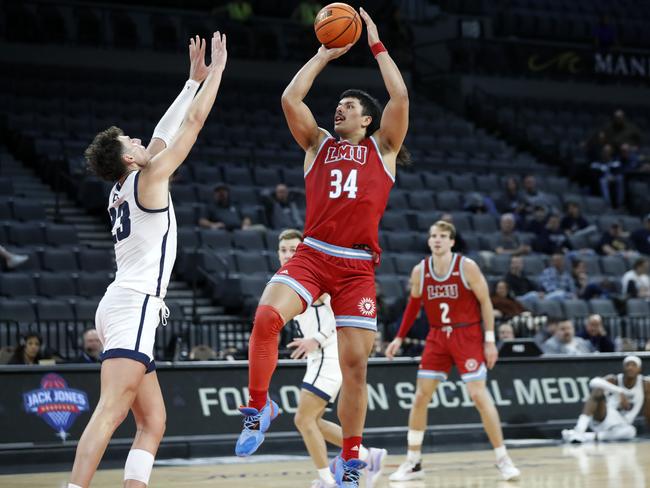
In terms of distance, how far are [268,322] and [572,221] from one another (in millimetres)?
14134

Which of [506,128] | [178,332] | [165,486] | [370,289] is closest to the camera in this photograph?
[370,289]

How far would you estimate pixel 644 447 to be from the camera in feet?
41.1

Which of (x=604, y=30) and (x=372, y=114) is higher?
(x=604, y=30)

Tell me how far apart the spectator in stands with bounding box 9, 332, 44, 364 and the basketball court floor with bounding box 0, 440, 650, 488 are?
1.55m

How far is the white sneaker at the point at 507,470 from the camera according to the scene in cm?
979

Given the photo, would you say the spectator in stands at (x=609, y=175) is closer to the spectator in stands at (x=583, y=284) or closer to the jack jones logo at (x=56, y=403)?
the spectator in stands at (x=583, y=284)

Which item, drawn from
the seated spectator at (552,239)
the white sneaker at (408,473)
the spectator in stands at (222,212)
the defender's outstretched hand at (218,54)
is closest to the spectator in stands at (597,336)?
the seated spectator at (552,239)

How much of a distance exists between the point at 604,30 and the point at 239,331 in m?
15.9

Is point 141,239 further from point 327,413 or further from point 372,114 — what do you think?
point 327,413

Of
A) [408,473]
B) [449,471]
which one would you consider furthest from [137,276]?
[449,471]

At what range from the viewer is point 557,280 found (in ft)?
57.8

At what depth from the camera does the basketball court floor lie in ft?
30.8

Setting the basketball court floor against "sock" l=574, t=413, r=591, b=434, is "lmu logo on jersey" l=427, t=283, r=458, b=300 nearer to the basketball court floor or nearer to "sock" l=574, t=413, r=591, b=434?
the basketball court floor

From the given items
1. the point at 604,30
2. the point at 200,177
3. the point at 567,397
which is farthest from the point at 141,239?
the point at 604,30
